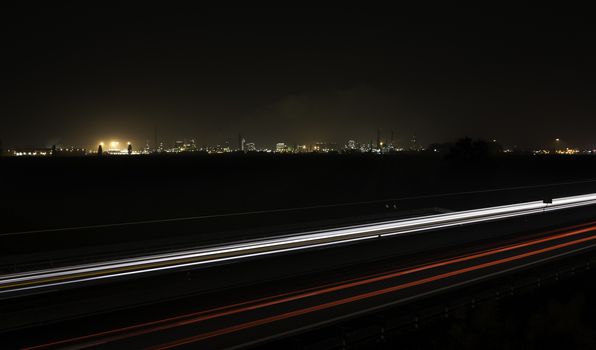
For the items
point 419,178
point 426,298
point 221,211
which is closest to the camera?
point 426,298

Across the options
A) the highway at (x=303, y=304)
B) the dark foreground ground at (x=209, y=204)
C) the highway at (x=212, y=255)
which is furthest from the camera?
the dark foreground ground at (x=209, y=204)

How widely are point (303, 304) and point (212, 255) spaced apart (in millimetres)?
4479

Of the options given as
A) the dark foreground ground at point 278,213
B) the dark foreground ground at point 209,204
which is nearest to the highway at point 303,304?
the dark foreground ground at point 278,213

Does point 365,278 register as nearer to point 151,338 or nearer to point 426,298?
point 426,298

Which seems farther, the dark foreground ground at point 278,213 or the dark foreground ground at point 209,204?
the dark foreground ground at point 209,204

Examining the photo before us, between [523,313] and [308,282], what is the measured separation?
17.8 feet

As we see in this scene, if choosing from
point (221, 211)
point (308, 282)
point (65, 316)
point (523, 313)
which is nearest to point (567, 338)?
point (523, 313)

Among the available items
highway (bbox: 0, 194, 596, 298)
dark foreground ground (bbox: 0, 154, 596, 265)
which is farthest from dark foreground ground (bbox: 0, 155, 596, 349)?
highway (bbox: 0, 194, 596, 298)

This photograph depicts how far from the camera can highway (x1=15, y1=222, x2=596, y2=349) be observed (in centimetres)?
964

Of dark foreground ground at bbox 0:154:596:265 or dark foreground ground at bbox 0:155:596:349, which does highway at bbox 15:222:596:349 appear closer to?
dark foreground ground at bbox 0:155:596:349

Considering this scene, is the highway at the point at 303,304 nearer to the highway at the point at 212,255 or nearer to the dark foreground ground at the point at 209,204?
the highway at the point at 212,255

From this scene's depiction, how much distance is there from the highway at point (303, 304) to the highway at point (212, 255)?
7.85 ft

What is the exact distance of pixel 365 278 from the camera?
1430cm

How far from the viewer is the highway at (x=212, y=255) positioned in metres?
12.5
